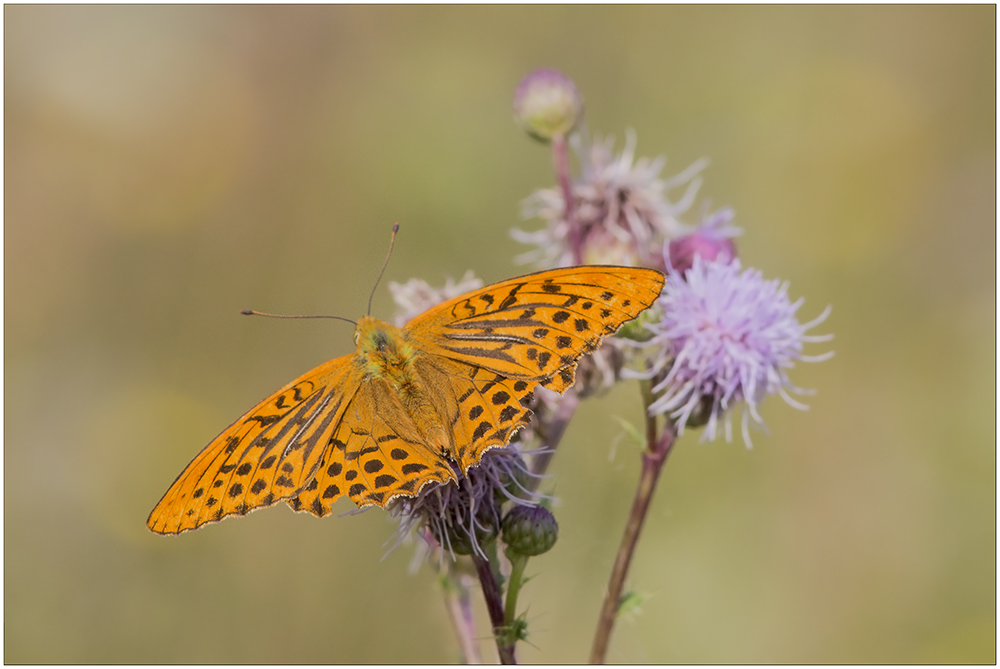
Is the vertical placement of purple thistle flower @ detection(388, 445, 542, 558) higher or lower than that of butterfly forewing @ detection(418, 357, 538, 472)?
lower

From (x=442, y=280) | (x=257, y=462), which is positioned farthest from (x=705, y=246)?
(x=442, y=280)

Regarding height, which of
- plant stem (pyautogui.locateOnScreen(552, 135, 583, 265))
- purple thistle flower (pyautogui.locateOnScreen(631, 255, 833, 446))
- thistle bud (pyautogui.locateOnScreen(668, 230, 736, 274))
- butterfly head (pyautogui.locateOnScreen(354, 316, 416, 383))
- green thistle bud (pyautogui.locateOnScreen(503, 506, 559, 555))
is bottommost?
green thistle bud (pyautogui.locateOnScreen(503, 506, 559, 555))

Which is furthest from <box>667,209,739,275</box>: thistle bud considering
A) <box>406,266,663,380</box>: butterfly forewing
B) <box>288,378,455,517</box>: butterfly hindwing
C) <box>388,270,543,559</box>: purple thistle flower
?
<box>288,378,455,517</box>: butterfly hindwing

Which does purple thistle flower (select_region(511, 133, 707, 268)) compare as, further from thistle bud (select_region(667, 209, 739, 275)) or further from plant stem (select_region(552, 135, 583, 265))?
thistle bud (select_region(667, 209, 739, 275))

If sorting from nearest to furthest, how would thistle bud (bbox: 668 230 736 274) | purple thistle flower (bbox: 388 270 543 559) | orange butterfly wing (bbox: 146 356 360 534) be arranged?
orange butterfly wing (bbox: 146 356 360 534) < purple thistle flower (bbox: 388 270 543 559) < thistle bud (bbox: 668 230 736 274)

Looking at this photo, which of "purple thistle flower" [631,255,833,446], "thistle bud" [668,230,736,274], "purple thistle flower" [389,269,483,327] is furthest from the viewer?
"purple thistle flower" [389,269,483,327]

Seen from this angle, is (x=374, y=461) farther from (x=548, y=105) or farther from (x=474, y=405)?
(x=548, y=105)

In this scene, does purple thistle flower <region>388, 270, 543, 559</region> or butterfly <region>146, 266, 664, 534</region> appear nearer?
butterfly <region>146, 266, 664, 534</region>

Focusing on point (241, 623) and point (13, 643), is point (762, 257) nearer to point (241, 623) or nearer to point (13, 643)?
point (241, 623)

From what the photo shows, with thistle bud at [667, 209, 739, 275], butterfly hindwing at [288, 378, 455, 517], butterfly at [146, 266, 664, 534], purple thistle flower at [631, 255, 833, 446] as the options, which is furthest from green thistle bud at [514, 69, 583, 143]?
butterfly hindwing at [288, 378, 455, 517]
